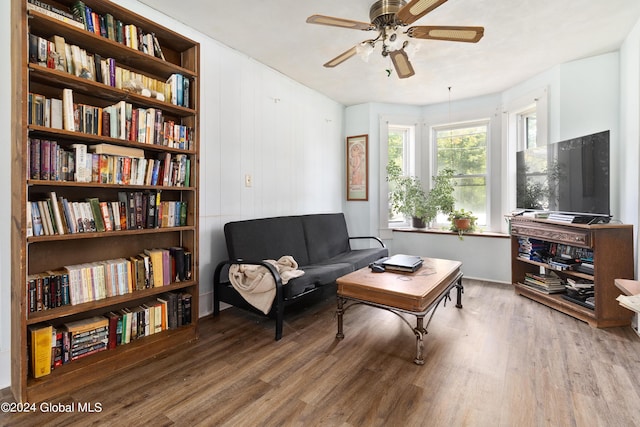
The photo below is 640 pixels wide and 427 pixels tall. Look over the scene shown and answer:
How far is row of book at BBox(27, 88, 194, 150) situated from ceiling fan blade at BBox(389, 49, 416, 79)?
5.52ft

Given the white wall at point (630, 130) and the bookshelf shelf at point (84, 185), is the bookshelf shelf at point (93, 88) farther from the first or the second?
the white wall at point (630, 130)

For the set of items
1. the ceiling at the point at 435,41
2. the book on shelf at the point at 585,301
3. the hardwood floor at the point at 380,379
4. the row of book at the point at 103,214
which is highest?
the ceiling at the point at 435,41

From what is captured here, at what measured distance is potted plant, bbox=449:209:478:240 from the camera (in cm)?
431

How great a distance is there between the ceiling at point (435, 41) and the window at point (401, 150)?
36.2 inches

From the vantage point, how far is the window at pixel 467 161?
14.8ft

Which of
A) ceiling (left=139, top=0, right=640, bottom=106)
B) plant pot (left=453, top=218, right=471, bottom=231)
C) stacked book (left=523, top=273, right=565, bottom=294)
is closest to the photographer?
ceiling (left=139, top=0, right=640, bottom=106)

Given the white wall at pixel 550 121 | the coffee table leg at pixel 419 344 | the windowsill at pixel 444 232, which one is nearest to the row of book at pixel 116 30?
the coffee table leg at pixel 419 344

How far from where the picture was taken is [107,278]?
2008 mm

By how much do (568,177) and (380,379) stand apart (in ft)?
9.11

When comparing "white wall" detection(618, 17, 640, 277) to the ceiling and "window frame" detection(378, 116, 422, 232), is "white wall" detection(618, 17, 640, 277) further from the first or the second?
"window frame" detection(378, 116, 422, 232)

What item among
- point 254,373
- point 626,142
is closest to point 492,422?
point 254,373

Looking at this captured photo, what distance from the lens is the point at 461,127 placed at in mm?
4664

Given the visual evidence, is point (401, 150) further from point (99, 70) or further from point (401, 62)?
point (99, 70)

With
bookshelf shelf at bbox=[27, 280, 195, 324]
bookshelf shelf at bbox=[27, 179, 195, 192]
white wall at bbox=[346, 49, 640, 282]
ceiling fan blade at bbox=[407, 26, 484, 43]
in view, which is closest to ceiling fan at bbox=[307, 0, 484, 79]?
ceiling fan blade at bbox=[407, 26, 484, 43]
